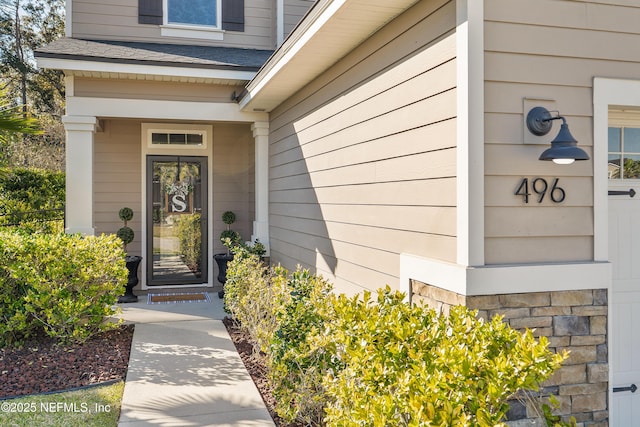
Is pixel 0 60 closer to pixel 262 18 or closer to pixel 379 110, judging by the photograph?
pixel 262 18

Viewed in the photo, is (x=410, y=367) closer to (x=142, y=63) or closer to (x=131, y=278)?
(x=142, y=63)

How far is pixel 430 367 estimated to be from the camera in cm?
213

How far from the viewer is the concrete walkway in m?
3.57

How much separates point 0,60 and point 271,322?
16906 millimetres

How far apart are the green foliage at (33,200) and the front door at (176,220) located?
6.33 feet

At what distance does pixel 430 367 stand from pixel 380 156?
2.02 metres

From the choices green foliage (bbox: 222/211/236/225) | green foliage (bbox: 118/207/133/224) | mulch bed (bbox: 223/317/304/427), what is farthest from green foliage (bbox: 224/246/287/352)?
green foliage (bbox: 118/207/133/224)

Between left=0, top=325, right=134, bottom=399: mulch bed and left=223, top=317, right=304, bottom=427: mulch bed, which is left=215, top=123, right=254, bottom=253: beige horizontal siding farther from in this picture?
left=0, top=325, right=134, bottom=399: mulch bed

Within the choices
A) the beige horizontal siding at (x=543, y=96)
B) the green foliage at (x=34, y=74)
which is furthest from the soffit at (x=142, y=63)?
the green foliage at (x=34, y=74)

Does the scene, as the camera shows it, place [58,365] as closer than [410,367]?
No

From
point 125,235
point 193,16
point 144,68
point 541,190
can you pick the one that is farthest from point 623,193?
point 193,16

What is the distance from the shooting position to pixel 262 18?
8508 millimetres

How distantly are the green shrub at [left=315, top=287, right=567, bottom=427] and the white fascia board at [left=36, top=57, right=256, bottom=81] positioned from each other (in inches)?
185

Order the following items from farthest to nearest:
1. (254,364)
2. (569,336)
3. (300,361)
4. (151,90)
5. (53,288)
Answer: (151,90) < (53,288) < (254,364) < (300,361) < (569,336)
